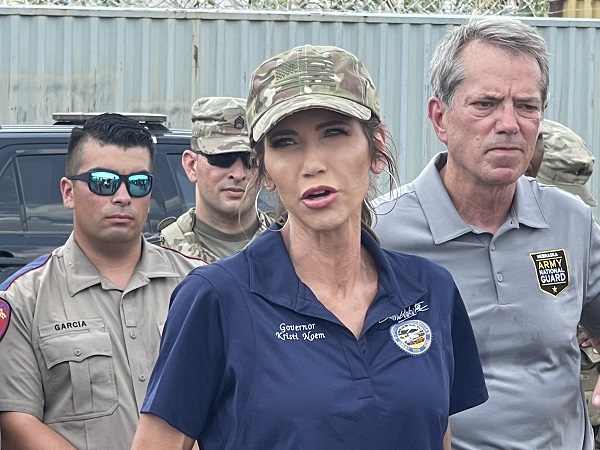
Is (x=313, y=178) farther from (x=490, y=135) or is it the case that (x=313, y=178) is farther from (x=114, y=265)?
(x=114, y=265)

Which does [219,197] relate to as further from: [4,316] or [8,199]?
[8,199]

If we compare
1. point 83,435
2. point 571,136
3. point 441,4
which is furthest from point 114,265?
point 441,4

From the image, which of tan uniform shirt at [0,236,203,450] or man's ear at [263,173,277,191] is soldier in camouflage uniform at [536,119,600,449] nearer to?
tan uniform shirt at [0,236,203,450]

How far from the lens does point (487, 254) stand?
332cm

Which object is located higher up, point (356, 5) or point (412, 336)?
point (356, 5)

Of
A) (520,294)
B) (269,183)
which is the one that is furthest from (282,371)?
(520,294)

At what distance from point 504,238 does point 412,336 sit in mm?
1032

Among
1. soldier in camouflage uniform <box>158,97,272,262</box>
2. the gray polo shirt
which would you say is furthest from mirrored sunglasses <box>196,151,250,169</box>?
the gray polo shirt

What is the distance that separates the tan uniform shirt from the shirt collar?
1.01m

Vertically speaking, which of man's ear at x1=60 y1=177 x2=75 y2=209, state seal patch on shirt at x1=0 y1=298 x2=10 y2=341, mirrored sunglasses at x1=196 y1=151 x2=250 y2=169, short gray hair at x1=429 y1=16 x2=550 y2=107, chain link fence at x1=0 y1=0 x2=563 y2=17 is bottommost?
state seal patch on shirt at x1=0 y1=298 x2=10 y2=341

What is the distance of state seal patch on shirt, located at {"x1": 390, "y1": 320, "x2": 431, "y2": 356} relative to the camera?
2375mm

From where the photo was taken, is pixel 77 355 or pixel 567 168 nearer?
pixel 77 355

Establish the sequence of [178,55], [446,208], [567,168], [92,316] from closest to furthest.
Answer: [446,208], [92,316], [567,168], [178,55]

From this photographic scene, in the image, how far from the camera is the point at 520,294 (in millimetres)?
3260
